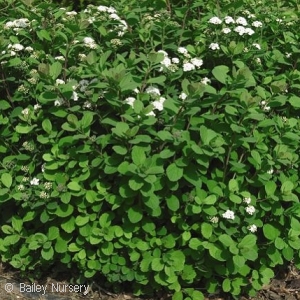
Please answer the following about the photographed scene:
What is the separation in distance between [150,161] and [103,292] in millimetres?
1054

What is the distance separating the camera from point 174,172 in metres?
2.78

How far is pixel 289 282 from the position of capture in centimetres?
351

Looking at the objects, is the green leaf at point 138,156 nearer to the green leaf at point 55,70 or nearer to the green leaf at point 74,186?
the green leaf at point 74,186

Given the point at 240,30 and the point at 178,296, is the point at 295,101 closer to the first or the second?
the point at 240,30

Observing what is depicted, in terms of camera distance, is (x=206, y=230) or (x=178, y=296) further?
(x=178, y=296)

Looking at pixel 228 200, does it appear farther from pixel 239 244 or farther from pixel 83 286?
pixel 83 286

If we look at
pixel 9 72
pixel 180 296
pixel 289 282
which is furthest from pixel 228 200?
pixel 9 72

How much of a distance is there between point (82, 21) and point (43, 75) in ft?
1.97

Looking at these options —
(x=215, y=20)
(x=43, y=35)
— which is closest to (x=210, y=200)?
(x=215, y=20)

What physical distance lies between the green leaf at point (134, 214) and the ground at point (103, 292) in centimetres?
68

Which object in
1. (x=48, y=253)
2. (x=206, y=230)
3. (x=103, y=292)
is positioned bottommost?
(x=103, y=292)

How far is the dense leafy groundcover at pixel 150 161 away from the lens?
2848mm

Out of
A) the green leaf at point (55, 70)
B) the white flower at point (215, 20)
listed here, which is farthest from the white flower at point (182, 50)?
the green leaf at point (55, 70)

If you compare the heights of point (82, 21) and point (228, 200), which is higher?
point (82, 21)
